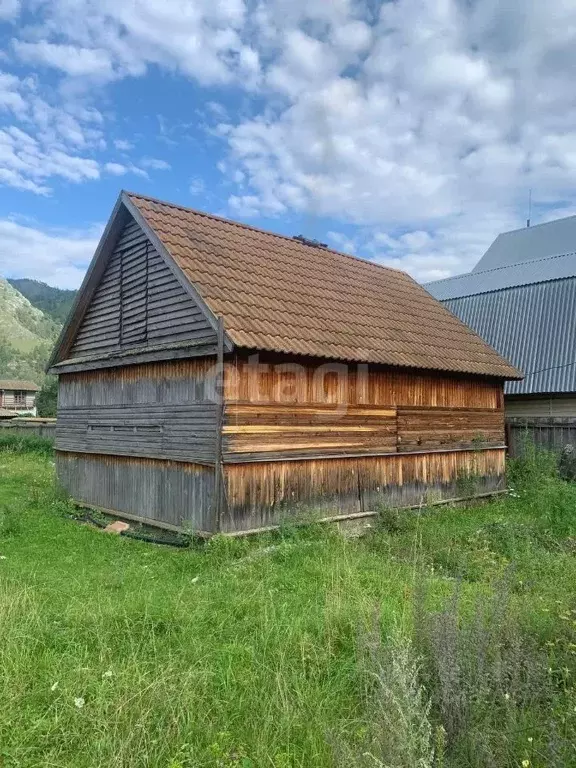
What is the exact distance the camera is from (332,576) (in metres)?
6.56

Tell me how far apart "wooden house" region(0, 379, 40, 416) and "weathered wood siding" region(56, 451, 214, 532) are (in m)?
57.4

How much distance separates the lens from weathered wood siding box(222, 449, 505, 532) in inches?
361

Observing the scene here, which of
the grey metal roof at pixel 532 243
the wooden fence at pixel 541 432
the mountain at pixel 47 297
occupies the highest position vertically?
the mountain at pixel 47 297

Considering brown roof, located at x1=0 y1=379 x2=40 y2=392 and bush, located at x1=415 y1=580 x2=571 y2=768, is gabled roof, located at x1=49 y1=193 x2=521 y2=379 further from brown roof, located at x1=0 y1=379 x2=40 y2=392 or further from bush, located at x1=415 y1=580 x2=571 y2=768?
brown roof, located at x1=0 y1=379 x2=40 y2=392

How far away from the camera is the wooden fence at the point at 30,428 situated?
28.6 meters

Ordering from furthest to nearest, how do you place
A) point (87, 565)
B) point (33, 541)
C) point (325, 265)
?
point (325, 265) < point (33, 541) < point (87, 565)

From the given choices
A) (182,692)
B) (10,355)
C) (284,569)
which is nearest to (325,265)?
(284,569)

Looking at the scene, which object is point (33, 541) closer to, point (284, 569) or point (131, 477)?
point (131, 477)

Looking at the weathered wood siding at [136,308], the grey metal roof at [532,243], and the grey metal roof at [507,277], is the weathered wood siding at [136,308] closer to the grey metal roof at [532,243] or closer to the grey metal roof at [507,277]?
the grey metal roof at [507,277]

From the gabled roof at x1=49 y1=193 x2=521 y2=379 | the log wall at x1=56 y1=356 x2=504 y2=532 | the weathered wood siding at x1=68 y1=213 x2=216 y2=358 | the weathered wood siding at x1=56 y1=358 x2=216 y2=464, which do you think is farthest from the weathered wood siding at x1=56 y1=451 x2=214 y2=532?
the gabled roof at x1=49 y1=193 x2=521 y2=379

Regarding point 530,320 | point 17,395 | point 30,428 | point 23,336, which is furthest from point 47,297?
point 530,320

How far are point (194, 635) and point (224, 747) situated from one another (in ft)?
5.16

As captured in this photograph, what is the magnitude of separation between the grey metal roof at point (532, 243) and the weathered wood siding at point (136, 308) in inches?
833

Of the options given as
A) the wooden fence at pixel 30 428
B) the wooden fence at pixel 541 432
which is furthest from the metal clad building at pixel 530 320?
the wooden fence at pixel 30 428
